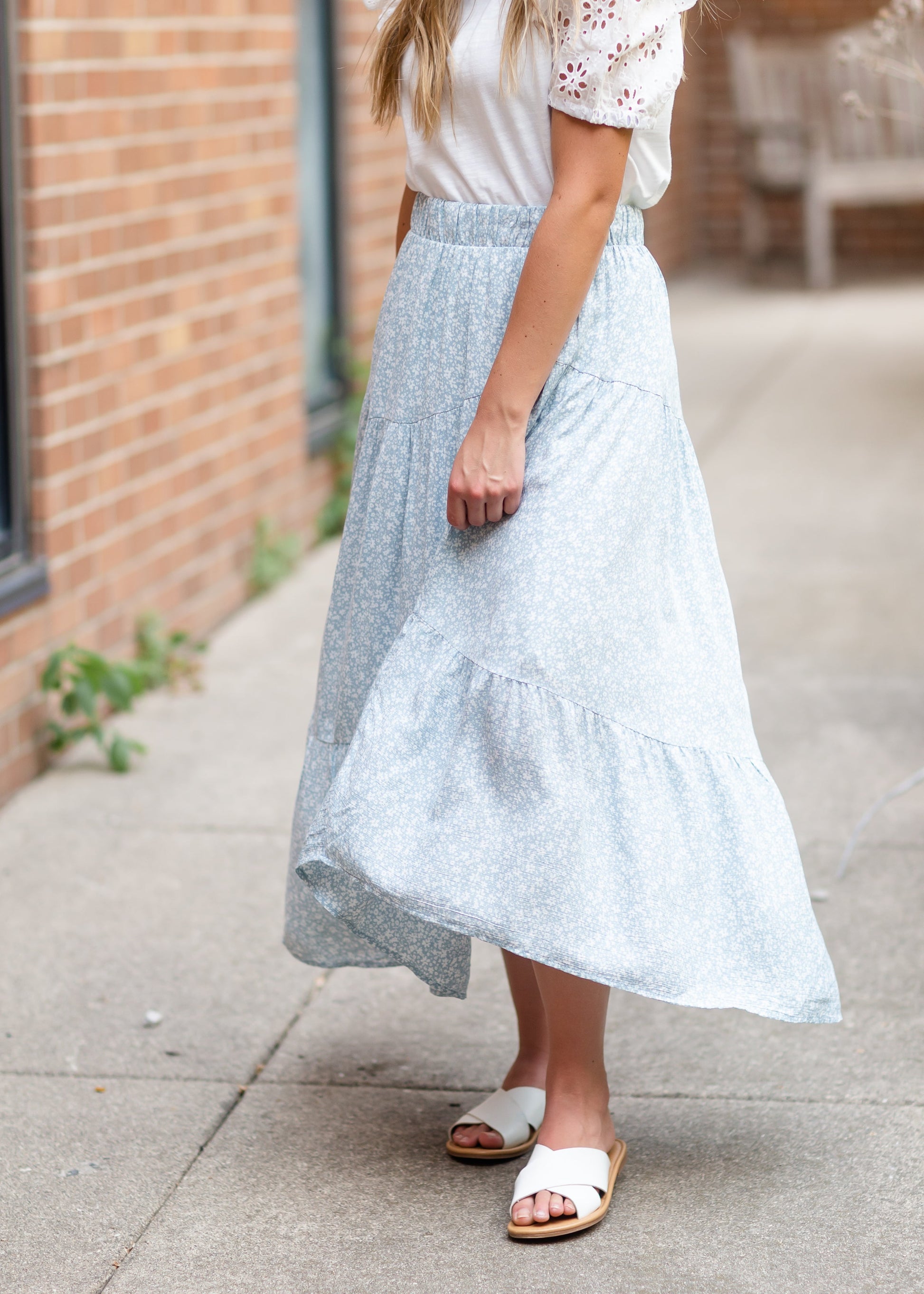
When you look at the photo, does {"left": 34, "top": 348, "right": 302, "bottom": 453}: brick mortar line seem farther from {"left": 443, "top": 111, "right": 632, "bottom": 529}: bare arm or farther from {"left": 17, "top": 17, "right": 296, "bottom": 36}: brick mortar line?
{"left": 443, "top": 111, "right": 632, "bottom": 529}: bare arm

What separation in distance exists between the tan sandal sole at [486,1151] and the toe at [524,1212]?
0.57ft

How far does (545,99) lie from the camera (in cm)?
200

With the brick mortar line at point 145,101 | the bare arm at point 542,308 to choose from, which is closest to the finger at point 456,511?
the bare arm at point 542,308

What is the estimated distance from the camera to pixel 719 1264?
2.12 meters

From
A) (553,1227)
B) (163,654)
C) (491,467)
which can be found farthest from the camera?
(163,654)

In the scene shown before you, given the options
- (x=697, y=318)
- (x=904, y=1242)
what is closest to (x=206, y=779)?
(x=904, y=1242)

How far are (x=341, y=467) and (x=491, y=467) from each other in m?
4.02

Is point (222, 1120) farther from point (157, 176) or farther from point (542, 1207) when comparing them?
point (157, 176)

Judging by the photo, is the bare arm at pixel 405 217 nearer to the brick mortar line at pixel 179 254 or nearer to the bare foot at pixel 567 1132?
the bare foot at pixel 567 1132

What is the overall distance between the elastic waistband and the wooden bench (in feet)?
32.5

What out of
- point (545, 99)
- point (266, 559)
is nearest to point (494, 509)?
point (545, 99)

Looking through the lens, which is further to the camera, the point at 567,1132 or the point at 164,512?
the point at 164,512

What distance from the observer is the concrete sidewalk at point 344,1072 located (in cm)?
217

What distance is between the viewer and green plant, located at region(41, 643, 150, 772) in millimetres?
3842
